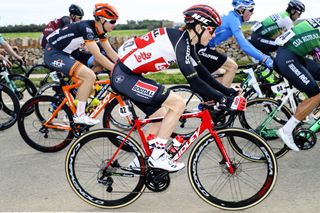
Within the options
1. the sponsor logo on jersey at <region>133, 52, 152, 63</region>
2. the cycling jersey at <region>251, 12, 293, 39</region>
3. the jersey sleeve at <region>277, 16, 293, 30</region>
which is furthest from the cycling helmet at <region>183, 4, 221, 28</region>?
the cycling jersey at <region>251, 12, 293, 39</region>

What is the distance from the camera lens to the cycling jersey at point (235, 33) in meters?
6.94

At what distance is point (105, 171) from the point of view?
4.79m

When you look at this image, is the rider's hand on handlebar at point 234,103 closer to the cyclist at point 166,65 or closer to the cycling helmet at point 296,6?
the cyclist at point 166,65

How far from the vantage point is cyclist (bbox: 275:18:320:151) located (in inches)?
226

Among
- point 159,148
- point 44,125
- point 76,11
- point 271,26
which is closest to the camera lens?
point 159,148

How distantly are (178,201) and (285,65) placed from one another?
2.31m

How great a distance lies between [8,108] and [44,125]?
1490 millimetres

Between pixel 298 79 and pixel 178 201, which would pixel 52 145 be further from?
pixel 298 79

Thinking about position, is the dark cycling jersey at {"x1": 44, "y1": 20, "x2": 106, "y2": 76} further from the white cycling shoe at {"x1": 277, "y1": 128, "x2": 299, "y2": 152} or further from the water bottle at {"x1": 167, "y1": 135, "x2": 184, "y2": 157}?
the white cycling shoe at {"x1": 277, "y1": 128, "x2": 299, "y2": 152}

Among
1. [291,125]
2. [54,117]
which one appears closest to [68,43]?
[54,117]

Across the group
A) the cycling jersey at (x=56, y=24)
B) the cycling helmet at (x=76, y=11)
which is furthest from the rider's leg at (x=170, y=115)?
the cycling jersey at (x=56, y=24)

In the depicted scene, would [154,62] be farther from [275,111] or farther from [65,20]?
[65,20]

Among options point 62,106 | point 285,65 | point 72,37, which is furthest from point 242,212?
point 72,37

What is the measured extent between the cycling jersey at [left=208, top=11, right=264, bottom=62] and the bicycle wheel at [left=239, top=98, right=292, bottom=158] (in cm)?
97
